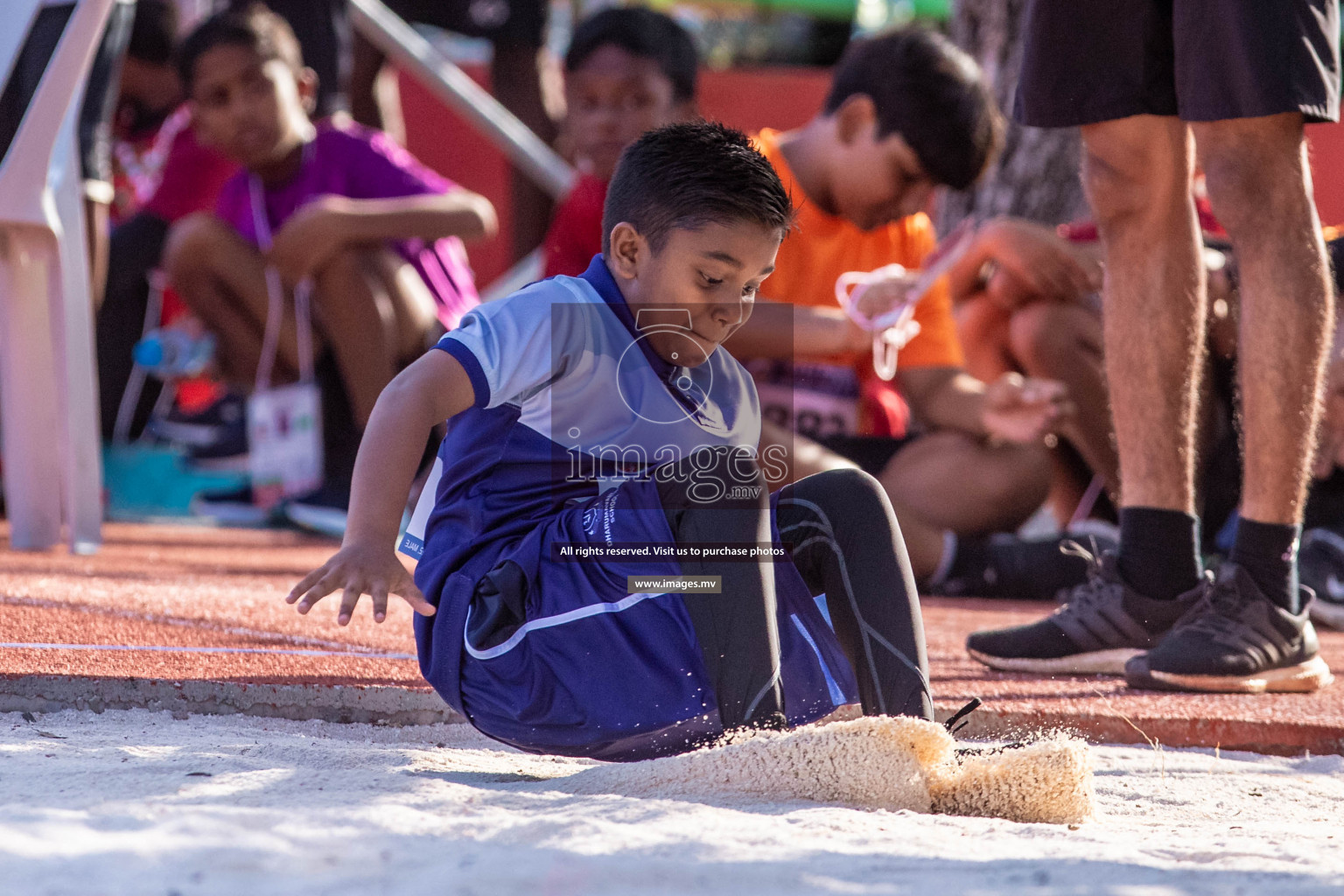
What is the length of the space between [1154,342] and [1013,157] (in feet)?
9.30

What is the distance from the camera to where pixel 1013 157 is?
4.97m

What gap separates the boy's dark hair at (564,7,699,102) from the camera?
3984 mm

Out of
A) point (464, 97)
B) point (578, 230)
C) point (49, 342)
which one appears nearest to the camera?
point (49, 342)

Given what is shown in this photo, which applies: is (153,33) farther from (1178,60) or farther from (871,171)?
(1178,60)

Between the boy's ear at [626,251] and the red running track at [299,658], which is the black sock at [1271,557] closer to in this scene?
the red running track at [299,658]

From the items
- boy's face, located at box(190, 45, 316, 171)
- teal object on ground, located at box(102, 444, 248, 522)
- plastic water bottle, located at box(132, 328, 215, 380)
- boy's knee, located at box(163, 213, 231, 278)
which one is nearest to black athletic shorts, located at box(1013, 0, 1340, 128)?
boy's face, located at box(190, 45, 316, 171)

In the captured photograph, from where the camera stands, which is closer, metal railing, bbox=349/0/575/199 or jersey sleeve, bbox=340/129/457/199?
jersey sleeve, bbox=340/129/457/199

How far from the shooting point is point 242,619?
7.59 feet

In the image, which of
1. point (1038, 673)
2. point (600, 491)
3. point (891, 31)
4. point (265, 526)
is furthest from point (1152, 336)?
point (265, 526)

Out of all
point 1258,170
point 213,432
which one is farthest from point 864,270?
point 213,432

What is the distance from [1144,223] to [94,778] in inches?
72.2

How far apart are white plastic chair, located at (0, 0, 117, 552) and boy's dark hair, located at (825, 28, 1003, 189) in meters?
1.74

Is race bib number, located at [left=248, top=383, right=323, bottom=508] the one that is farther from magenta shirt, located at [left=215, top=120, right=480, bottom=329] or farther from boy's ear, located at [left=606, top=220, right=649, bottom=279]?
boy's ear, located at [left=606, top=220, right=649, bottom=279]

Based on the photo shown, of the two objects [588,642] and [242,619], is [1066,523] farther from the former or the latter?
[588,642]
